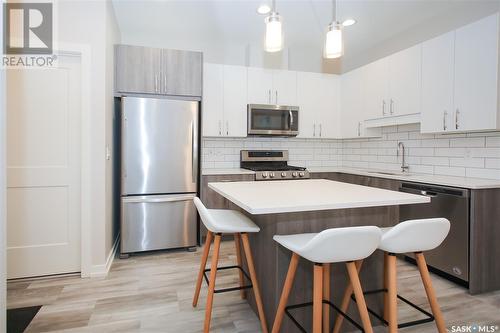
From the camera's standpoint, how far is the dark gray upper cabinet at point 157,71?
326 centimetres

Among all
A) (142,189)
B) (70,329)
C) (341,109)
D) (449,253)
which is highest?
(341,109)

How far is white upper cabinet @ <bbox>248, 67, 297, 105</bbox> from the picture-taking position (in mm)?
4156

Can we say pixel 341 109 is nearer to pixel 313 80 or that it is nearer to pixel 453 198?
pixel 313 80

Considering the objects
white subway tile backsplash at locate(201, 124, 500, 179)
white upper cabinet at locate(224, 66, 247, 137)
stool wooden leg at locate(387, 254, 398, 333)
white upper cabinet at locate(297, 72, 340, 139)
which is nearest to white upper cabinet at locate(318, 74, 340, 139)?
white upper cabinet at locate(297, 72, 340, 139)

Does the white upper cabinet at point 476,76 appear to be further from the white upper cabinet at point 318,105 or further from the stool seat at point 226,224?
the stool seat at point 226,224

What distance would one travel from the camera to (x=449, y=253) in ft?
8.61

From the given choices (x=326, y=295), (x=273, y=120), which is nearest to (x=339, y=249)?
(x=326, y=295)

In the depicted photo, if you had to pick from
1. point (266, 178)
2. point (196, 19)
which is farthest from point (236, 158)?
point (196, 19)

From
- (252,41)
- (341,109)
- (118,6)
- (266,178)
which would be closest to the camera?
(118,6)

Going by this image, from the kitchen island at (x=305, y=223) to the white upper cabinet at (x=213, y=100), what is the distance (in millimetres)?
2112

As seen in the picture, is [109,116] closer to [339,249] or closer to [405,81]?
[339,249]

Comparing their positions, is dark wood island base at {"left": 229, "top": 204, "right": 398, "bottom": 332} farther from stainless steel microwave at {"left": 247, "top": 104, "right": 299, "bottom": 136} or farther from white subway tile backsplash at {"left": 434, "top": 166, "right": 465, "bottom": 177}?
stainless steel microwave at {"left": 247, "top": 104, "right": 299, "bottom": 136}

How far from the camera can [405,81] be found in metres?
3.37

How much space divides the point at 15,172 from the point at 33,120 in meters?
0.47
